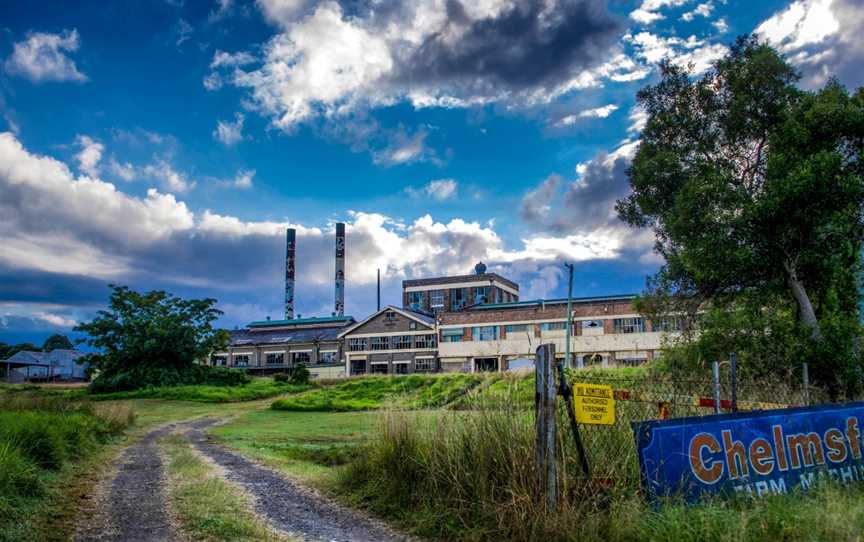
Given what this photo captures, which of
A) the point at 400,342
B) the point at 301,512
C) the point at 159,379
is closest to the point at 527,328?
the point at 400,342

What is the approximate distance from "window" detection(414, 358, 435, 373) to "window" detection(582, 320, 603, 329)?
17.2 meters

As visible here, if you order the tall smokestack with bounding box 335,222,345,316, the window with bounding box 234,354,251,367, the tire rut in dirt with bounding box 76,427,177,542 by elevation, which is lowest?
the tire rut in dirt with bounding box 76,427,177,542

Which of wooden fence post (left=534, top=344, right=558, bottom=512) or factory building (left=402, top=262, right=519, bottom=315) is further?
factory building (left=402, top=262, right=519, bottom=315)

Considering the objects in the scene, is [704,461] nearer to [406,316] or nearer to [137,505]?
[137,505]

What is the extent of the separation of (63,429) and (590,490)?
40.5ft

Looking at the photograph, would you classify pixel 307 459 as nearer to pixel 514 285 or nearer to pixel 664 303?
pixel 664 303

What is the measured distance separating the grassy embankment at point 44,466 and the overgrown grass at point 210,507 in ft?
4.75

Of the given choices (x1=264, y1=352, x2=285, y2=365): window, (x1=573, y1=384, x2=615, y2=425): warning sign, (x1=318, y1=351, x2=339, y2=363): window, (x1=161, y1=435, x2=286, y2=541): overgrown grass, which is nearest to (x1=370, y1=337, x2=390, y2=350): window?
(x1=318, y1=351, x2=339, y2=363): window

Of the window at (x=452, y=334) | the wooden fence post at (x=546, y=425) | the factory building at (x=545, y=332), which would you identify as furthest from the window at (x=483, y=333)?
the wooden fence post at (x=546, y=425)

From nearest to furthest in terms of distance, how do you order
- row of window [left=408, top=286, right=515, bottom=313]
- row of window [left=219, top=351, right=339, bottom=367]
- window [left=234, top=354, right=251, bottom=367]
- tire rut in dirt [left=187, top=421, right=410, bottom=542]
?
tire rut in dirt [left=187, top=421, right=410, bottom=542], row of window [left=219, top=351, right=339, bottom=367], window [left=234, top=354, right=251, bottom=367], row of window [left=408, top=286, right=515, bottom=313]

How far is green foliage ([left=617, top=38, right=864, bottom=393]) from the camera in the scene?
68.3 feet

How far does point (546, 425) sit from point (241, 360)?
268 ft

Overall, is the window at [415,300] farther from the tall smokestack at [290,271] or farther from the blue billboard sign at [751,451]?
the blue billboard sign at [751,451]

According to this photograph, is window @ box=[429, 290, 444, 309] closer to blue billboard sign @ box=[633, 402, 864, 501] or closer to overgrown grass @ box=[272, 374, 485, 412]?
overgrown grass @ box=[272, 374, 485, 412]
